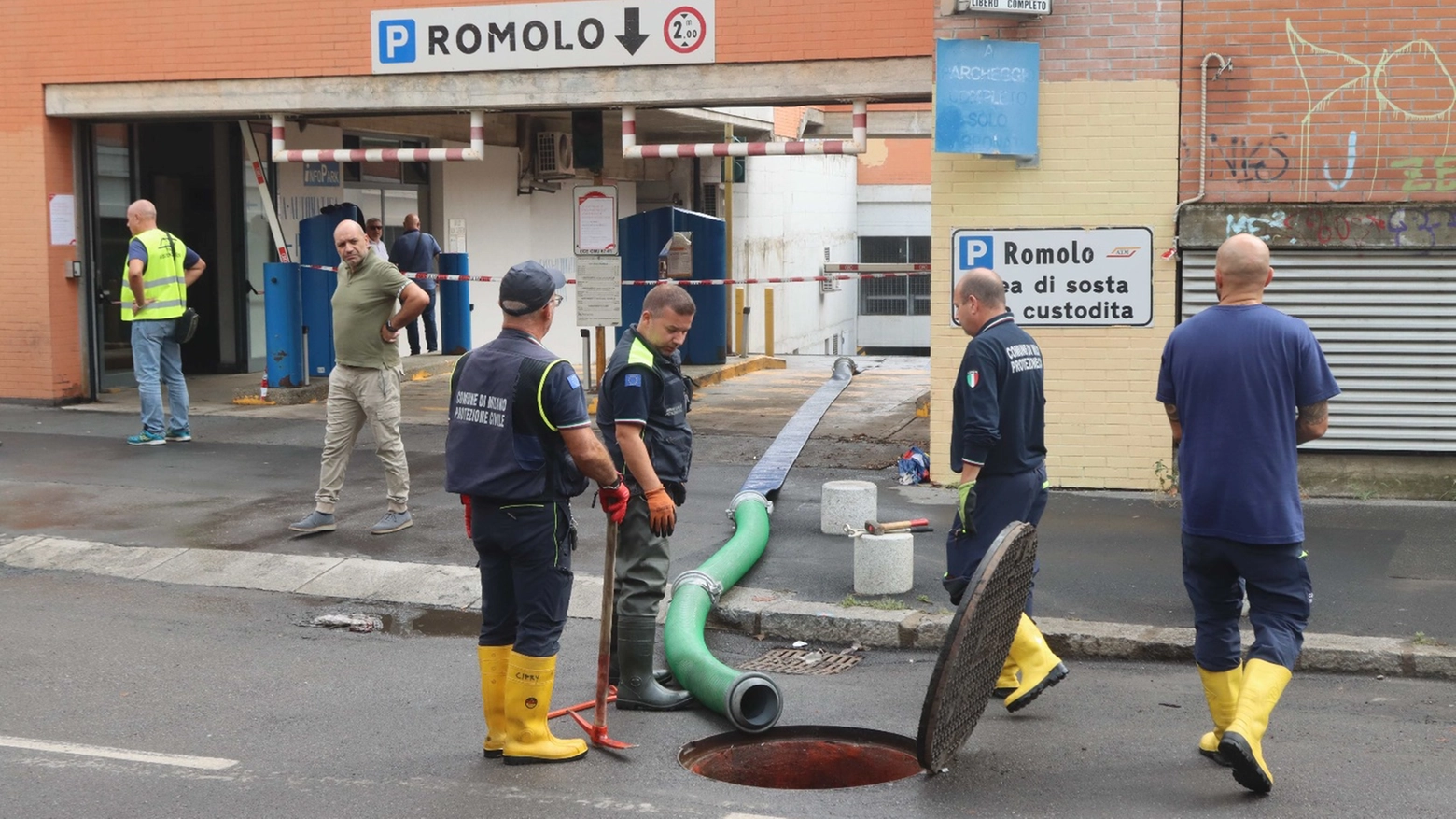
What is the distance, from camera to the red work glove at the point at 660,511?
5.82m

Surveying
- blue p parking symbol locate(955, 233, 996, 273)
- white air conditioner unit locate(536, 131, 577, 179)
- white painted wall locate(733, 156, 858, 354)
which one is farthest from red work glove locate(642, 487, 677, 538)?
white painted wall locate(733, 156, 858, 354)

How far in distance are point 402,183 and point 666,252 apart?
3577mm

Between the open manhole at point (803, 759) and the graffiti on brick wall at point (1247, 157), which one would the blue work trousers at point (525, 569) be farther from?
the graffiti on brick wall at point (1247, 157)

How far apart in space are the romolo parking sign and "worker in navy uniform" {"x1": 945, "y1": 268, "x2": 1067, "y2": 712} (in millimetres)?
4393

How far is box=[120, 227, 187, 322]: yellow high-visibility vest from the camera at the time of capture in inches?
488

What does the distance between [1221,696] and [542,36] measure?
8693 mm

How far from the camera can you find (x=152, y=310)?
12414 mm

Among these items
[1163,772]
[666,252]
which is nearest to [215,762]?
[1163,772]

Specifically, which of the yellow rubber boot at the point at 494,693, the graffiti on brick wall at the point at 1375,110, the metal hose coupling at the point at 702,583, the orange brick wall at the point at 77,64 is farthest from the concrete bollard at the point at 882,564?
the orange brick wall at the point at 77,64

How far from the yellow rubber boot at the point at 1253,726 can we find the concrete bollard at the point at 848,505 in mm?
3992

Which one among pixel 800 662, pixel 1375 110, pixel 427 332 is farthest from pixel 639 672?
pixel 427 332

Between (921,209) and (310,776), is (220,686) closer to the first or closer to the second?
(310,776)

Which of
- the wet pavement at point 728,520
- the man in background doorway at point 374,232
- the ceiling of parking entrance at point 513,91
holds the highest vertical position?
the ceiling of parking entrance at point 513,91

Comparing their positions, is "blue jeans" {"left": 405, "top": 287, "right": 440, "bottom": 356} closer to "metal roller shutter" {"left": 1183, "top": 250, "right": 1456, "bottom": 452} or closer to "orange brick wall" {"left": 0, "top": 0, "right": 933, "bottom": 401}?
"orange brick wall" {"left": 0, "top": 0, "right": 933, "bottom": 401}
